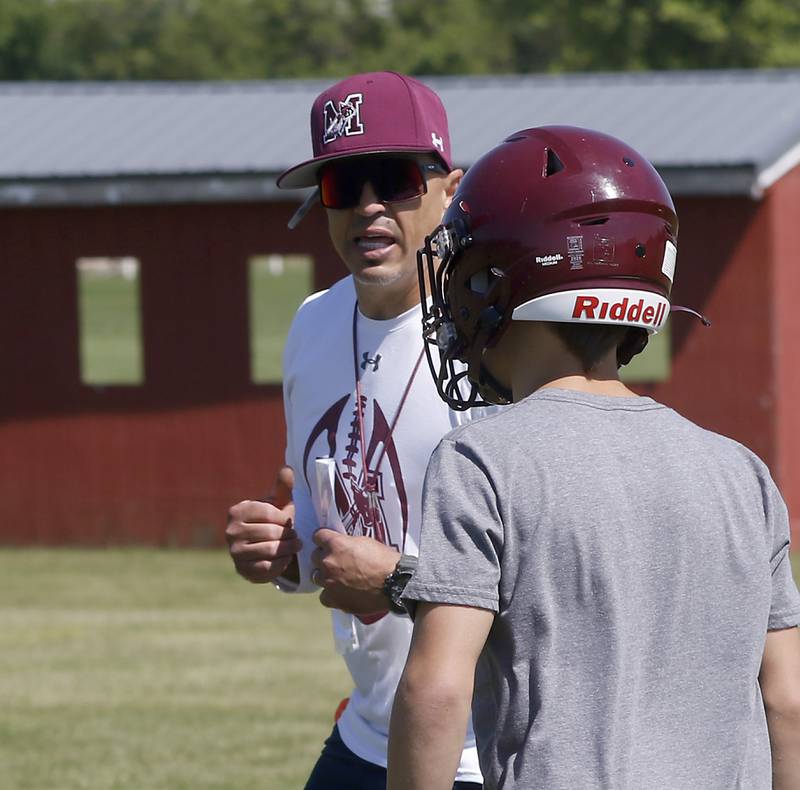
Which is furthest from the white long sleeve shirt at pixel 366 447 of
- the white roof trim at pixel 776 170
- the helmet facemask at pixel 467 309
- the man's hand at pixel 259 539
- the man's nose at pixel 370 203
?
the white roof trim at pixel 776 170

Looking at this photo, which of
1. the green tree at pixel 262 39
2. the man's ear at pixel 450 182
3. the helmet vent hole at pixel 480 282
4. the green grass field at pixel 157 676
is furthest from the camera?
the green tree at pixel 262 39

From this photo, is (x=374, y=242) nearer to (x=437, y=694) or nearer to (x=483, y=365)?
(x=483, y=365)

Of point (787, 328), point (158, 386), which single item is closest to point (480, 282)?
point (787, 328)

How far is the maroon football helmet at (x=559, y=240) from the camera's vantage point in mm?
2707

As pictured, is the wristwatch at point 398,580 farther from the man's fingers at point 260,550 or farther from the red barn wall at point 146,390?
the red barn wall at point 146,390

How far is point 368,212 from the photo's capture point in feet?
13.5

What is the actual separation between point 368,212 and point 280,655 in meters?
7.99

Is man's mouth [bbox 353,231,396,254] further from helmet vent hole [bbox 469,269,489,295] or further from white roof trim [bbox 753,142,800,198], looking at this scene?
white roof trim [bbox 753,142,800,198]

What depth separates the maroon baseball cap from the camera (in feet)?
13.3

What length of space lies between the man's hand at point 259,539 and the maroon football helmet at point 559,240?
1076mm

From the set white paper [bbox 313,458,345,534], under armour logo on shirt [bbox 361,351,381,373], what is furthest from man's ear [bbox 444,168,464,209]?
white paper [bbox 313,458,345,534]

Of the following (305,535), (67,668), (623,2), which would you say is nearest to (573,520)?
(305,535)

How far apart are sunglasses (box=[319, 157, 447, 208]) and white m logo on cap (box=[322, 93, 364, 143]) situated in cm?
7

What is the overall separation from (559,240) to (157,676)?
8.68m
